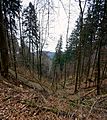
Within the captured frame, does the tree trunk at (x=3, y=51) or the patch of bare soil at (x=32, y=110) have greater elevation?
the tree trunk at (x=3, y=51)

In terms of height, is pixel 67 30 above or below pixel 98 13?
below

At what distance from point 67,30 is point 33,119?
18.5 meters

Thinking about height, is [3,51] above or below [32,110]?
above

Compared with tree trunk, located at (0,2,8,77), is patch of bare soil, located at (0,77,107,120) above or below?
below

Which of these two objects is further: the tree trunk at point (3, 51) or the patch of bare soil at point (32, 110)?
the tree trunk at point (3, 51)

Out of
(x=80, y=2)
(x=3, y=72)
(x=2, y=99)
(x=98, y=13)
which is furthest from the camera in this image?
(x=98, y=13)

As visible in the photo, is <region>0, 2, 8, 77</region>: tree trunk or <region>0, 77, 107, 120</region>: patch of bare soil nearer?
<region>0, 77, 107, 120</region>: patch of bare soil

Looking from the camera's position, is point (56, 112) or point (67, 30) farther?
point (67, 30)

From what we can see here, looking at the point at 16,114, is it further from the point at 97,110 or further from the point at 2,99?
the point at 97,110

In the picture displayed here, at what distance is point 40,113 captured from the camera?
536 centimetres

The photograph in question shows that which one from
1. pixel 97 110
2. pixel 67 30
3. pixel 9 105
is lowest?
pixel 97 110

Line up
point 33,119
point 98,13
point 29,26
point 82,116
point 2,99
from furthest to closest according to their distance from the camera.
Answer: point 29,26 < point 98,13 < point 2,99 < point 82,116 < point 33,119

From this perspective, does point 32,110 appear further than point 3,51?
No

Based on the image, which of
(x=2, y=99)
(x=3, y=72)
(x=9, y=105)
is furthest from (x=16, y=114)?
(x=3, y=72)
